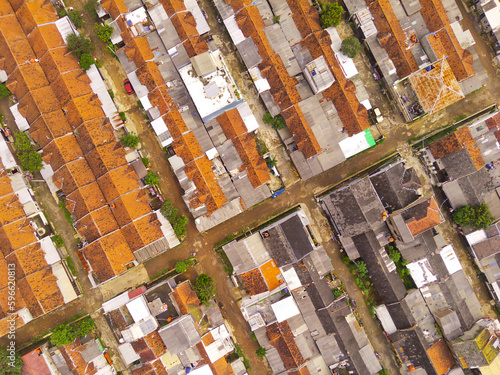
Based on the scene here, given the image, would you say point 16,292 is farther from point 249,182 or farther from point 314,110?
point 314,110

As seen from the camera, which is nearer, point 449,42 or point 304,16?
point 449,42

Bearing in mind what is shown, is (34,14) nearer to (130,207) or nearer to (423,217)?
(130,207)

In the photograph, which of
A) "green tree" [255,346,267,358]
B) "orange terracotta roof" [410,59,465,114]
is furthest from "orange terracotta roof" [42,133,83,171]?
"orange terracotta roof" [410,59,465,114]

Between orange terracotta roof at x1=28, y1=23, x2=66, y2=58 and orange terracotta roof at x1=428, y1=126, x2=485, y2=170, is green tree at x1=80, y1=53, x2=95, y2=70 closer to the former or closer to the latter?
orange terracotta roof at x1=28, y1=23, x2=66, y2=58

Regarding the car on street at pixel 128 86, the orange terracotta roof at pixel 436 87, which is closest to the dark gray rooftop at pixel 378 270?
the orange terracotta roof at pixel 436 87

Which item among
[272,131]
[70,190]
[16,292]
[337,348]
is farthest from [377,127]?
[16,292]

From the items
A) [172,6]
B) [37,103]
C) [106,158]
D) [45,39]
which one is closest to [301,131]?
[172,6]

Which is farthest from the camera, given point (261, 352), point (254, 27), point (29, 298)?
point (261, 352)
